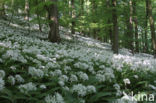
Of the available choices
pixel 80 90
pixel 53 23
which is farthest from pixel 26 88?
pixel 53 23

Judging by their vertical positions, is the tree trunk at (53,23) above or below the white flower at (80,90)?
above

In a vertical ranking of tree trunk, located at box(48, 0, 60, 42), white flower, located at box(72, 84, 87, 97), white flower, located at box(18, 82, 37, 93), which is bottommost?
white flower, located at box(72, 84, 87, 97)

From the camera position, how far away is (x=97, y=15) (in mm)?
15336

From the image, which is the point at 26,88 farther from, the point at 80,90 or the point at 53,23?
the point at 53,23

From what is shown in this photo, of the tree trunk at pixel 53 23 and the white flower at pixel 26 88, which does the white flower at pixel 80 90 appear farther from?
the tree trunk at pixel 53 23

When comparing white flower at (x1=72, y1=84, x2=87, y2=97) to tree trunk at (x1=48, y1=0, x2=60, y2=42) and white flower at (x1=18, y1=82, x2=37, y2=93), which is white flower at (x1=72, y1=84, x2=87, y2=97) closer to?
white flower at (x1=18, y1=82, x2=37, y2=93)

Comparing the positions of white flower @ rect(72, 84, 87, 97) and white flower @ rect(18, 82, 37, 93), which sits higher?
white flower @ rect(18, 82, 37, 93)

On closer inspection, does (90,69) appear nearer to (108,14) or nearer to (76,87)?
(76,87)

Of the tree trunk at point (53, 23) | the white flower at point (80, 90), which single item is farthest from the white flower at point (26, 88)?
the tree trunk at point (53, 23)

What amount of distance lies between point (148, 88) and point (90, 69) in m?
1.90

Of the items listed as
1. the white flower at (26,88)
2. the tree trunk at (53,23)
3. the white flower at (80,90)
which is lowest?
the white flower at (80,90)

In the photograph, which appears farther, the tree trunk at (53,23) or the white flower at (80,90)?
the tree trunk at (53,23)

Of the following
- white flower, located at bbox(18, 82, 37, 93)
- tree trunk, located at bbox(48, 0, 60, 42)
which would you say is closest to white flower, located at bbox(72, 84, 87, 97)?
white flower, located at bbox(18, 82, 37, 93)

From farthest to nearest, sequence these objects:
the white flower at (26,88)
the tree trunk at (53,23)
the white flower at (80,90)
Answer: the tree trunk at (53,23), the white flower at (80,90), the white flower at (26,88)
